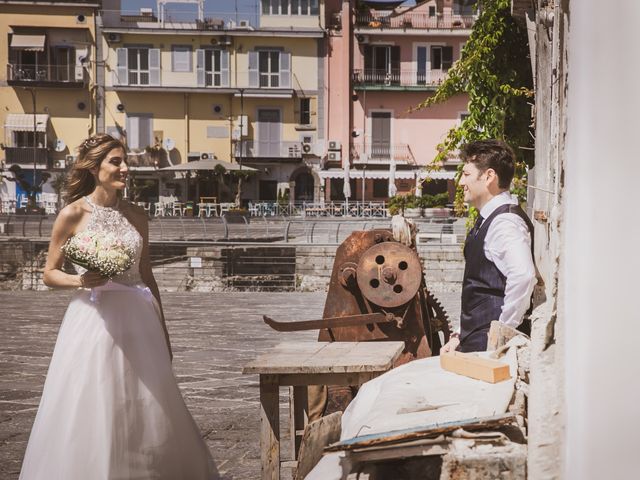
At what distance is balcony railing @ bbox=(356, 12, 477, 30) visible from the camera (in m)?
42.8

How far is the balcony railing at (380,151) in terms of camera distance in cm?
4228

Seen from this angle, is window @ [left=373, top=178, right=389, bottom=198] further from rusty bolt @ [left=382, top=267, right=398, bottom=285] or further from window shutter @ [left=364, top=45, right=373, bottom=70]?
rusty bolt @ [left=382, top=267, right=398, bottom=285]

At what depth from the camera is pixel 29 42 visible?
42094 millimetres

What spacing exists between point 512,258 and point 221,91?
39.6 metres

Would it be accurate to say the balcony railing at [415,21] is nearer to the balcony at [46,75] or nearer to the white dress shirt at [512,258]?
the balcony at [46,75]

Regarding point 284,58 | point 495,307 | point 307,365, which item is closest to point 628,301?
point 307,365

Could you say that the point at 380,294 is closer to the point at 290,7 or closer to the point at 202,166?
the point at 202,166

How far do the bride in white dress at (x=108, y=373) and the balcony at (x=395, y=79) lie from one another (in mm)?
38716

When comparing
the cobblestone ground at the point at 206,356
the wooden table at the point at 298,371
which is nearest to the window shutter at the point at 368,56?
the cobblestone ground at the point at 206,356

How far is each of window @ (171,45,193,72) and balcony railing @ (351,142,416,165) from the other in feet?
26.3

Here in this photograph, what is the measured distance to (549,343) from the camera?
6.73 feet

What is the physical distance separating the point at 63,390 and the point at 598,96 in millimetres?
3164

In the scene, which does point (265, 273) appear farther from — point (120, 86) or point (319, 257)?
point (120, 86)

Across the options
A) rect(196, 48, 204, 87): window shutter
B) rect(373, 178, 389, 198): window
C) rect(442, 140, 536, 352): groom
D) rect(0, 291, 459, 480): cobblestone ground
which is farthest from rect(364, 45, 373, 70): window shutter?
rect(442, 140, 536, 352): groom
